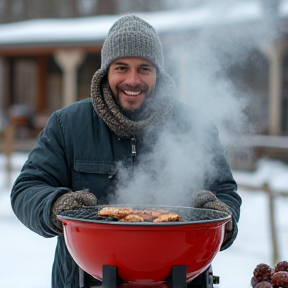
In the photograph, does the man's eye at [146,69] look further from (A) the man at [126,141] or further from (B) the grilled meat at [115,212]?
(B) the grilled meat at [115,212]

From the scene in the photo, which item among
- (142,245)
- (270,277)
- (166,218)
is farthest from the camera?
(270,277)

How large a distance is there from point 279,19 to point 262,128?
3.38 metres

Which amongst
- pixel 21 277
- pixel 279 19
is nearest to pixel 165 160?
pixel 21 277

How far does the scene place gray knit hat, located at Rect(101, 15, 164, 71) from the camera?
2133mm

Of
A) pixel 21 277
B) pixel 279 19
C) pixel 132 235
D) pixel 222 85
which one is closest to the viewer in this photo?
pixel 132 235

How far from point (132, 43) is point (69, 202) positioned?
0.74 meters

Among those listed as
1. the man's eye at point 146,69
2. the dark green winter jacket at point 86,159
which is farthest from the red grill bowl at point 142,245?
the man's eye at point 146,69

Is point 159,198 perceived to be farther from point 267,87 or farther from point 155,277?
point 267,87

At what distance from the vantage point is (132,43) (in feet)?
7.00

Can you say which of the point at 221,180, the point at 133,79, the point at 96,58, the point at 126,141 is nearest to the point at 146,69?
the point at 133,79

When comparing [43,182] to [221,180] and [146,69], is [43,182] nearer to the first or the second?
[146,69]

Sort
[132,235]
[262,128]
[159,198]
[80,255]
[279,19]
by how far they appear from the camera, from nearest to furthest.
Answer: [132,235], [80,255], [159,198], [279,19], [262,128]

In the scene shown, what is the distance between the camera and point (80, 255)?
162 cm

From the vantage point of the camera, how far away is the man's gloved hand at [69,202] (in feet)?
5.64
